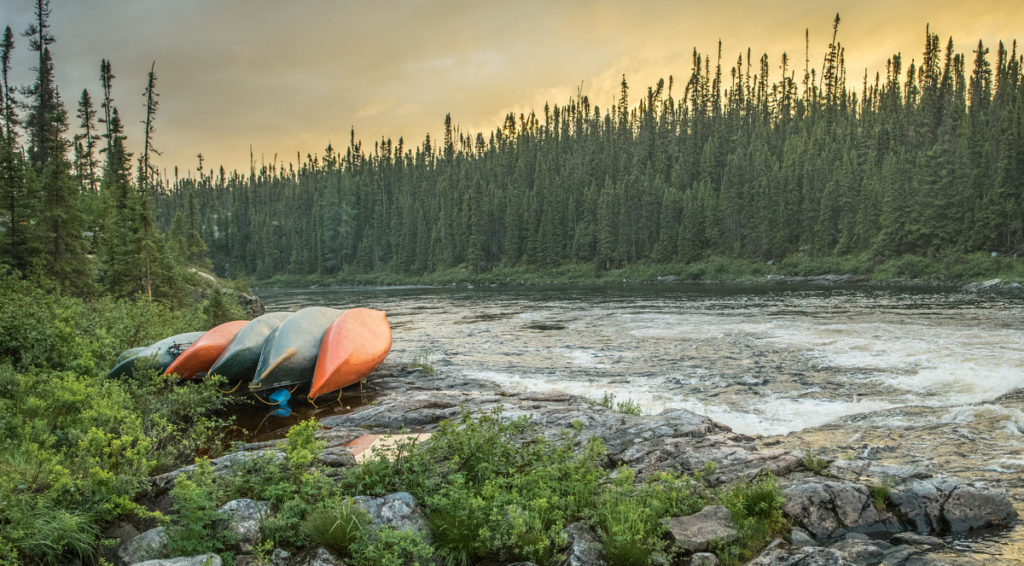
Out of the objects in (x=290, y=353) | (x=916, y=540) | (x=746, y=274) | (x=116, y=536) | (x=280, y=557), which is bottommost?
(x=916, y=540)

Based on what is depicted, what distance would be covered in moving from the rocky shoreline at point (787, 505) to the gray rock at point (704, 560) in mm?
13

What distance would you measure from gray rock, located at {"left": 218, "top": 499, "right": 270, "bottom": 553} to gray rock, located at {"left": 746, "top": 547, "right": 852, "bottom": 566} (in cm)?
399

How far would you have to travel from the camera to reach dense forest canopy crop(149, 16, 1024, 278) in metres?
52.9

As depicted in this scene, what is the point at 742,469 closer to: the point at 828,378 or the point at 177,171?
the point at 828,378

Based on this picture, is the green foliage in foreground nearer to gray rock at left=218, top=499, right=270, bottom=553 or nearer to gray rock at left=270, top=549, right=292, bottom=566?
gray rock at left=218, top=499, right=270, bottom=553

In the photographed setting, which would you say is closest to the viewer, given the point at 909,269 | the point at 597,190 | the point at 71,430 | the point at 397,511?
the point at 397,511

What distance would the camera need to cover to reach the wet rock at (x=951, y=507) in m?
4.93

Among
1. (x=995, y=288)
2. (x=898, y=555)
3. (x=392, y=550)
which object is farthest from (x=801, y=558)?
(x=995, y=288)

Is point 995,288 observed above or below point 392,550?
below

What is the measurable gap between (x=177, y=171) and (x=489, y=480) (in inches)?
6995

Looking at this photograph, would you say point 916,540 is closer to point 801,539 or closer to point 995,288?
point 801,539

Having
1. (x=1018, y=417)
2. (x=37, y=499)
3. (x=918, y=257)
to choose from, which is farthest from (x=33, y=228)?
(x=918, y=257)

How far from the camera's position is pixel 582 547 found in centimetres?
442

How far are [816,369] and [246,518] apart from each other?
41.0ft
